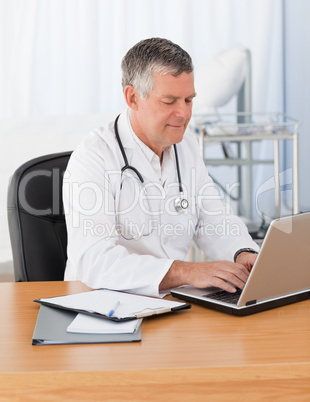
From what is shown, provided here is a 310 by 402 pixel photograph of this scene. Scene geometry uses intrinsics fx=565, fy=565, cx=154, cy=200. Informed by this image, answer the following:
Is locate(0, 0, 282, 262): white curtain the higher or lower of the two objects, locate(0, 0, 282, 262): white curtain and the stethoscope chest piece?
the higher

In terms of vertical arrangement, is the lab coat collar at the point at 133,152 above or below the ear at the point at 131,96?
below

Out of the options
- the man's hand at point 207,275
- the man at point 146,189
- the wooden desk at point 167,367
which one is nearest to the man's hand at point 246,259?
the man at point 146,189

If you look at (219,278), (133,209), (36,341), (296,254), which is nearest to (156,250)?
(133,209)

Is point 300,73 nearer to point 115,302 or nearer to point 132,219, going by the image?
point 132,219

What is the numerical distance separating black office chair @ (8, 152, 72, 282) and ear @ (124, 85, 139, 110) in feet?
0.81

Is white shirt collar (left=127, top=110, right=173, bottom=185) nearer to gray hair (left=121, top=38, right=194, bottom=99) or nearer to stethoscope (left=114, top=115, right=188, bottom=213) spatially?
stethoscope (left=114, top=115, right=188, bottom=213)

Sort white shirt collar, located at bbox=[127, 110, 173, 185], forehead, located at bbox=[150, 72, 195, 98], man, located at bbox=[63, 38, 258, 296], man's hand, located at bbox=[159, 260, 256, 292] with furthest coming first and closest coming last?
white shirt collar, located at bbox=[127, 110, 173, 185]
forehead, located at bbox=[150, 72, 195, 98]
man, located at bbox=[63, 38, 258, 296]
man's hand, located at bbox=[159, 260, 256, 292]

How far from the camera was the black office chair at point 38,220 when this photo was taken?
1421 mm

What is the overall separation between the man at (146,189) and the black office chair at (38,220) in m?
0.07

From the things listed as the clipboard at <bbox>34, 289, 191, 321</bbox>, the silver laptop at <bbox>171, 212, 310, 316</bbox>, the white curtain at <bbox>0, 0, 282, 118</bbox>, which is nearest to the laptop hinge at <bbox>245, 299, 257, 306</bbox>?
the silver laptop at <bbox>171, 212, 310, 316</bbox>

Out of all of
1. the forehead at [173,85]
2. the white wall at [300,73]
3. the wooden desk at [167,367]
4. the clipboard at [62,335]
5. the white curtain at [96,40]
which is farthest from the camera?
the white wall at [300,73]

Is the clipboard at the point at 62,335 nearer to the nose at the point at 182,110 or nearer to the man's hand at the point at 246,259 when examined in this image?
the man's hand at the point at 246,259

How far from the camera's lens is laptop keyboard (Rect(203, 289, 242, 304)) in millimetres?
1048

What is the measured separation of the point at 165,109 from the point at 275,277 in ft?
1.98
